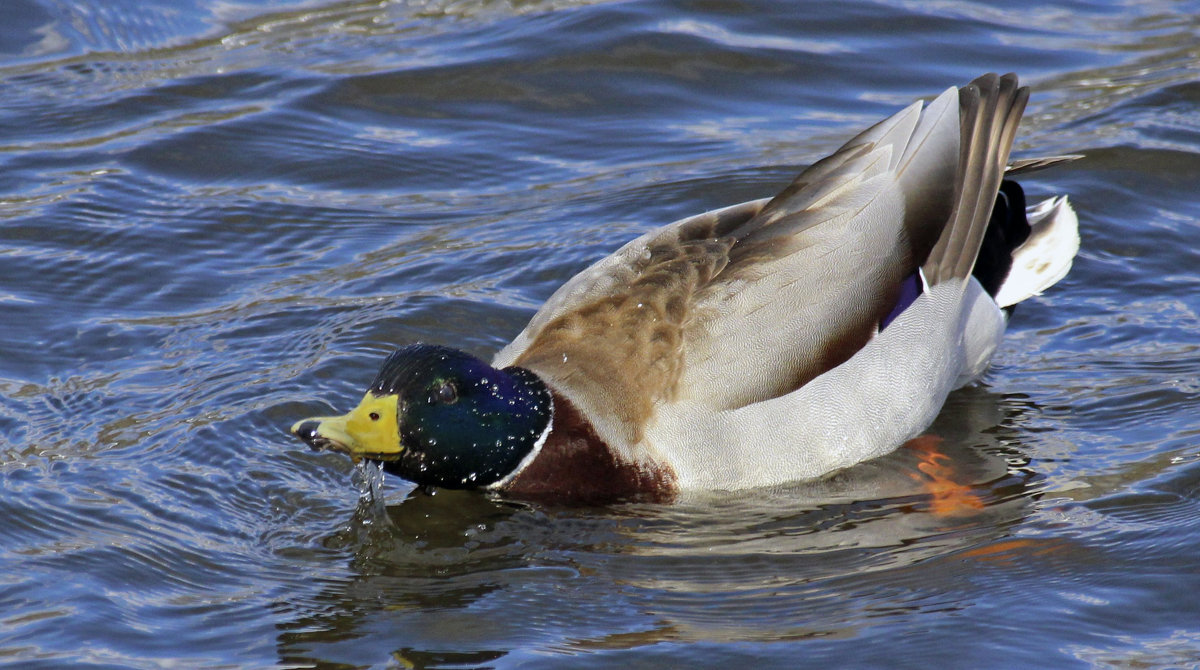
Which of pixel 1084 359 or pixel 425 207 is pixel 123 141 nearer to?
pixel 425 207

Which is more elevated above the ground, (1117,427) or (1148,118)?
(1148,118)

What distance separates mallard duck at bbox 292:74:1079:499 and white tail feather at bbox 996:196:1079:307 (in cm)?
64

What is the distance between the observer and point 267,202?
861 centimetres

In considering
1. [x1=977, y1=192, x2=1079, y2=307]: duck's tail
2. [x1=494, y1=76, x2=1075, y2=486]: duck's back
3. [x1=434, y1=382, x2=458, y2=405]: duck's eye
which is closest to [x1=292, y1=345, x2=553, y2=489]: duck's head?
[x1=434, y1=382, x2=458, y2=405]: duck's eye

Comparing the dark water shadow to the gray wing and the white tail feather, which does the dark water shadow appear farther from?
the white tail feather

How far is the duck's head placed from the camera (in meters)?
5.44

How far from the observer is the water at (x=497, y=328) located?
5.09 m

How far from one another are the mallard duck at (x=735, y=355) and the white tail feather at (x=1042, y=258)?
0.64 meters

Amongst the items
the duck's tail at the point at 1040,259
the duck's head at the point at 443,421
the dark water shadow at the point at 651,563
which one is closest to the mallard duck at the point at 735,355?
the duck's head at the point at 443,421

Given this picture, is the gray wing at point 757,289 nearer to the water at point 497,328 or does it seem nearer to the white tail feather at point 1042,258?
the water at point 497,328

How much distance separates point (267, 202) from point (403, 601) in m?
3.87

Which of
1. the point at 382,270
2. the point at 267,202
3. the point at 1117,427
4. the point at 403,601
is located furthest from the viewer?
the point at 267,202

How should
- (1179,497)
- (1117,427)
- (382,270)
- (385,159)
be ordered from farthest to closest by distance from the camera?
(385,159), (382,270), (1117,427), (1179,497)

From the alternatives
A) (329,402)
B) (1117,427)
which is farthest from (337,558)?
(1117,427)
